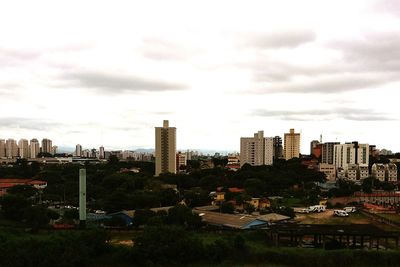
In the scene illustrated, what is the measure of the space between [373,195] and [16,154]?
9265 centimetres

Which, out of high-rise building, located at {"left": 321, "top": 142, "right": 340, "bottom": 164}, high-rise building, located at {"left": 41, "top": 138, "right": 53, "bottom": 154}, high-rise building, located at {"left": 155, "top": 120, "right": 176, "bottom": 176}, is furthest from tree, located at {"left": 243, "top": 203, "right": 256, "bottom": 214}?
high-rise building, located at {"left": 41, "top": 138, "right": 53, "bottom": 154}

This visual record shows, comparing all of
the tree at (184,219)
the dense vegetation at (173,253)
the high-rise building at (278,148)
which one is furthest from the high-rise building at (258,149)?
the dense vegetation at (173,253)

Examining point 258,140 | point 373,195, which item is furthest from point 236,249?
point 258,140

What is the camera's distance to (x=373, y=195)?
35.2m

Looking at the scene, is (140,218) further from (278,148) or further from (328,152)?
(278,148)

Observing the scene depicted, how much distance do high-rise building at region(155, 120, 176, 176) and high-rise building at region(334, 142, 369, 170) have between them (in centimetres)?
2377

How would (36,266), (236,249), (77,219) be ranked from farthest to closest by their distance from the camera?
(77,219) → (236,249) → (36,266)

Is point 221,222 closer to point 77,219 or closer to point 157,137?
point 77,219

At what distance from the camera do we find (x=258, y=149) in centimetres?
6644

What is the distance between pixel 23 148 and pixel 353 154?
A: 3316 inches

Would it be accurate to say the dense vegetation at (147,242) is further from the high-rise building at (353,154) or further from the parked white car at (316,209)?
the high-rise building at (353,154)

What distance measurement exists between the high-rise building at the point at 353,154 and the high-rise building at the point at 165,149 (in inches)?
936

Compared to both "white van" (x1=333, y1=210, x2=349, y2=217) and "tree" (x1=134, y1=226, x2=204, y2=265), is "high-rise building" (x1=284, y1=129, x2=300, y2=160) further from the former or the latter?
"tree" (x1=134, y1=226, x2=204, y2=265)

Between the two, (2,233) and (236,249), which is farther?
(2,233)
